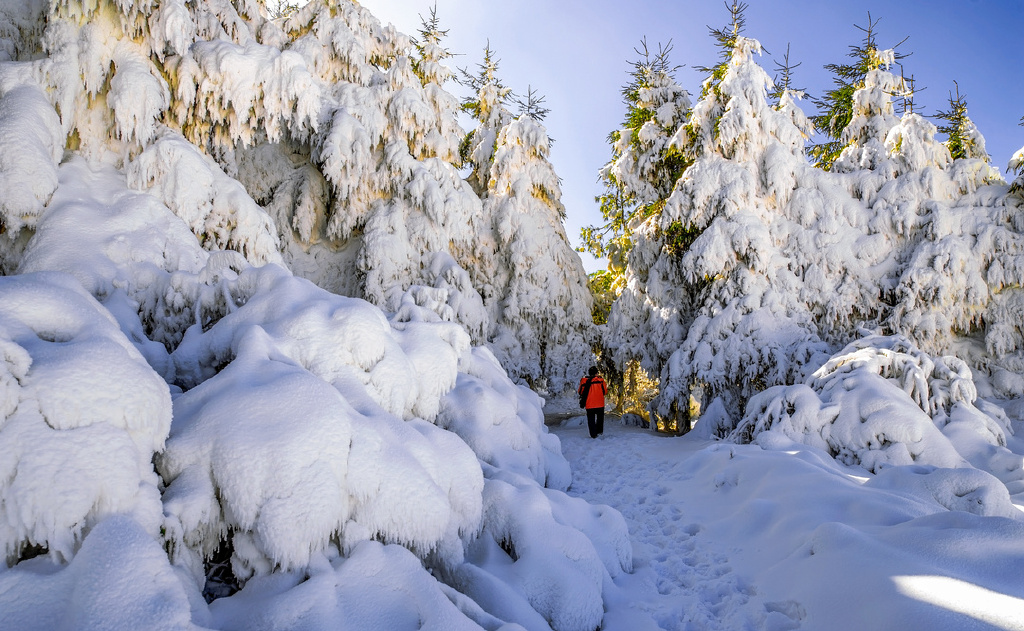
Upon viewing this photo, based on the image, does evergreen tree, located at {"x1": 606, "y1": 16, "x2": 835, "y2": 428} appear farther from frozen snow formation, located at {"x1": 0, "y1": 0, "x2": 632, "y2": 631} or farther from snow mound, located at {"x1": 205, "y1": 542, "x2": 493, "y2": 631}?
snow mound, located at {"x1": 205, "y1": 542, "x2": 493, "y2": 631}

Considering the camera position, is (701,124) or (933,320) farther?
(701,124)

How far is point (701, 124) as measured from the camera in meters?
11.2

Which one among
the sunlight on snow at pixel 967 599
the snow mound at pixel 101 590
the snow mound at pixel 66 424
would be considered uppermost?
the snow mound at pixel 66 424

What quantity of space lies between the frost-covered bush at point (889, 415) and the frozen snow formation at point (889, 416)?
11mm

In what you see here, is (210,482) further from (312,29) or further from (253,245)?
(312,29)

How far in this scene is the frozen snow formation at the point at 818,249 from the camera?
902cm

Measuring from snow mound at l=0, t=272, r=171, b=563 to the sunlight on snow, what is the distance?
404 centimetres

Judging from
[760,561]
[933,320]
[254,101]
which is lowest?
[760,561]

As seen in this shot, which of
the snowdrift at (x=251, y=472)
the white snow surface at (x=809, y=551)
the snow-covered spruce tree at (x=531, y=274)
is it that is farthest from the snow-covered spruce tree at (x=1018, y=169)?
the snowdrift at (x=251, y=472)

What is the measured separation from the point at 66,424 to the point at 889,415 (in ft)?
27.0

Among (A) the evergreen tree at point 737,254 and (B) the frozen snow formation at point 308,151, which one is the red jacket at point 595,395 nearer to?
(A) the evergreen tree at point 737,254

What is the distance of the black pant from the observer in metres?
10.4

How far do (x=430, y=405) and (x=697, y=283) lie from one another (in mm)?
8111

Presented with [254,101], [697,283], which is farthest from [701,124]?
[254,101]
